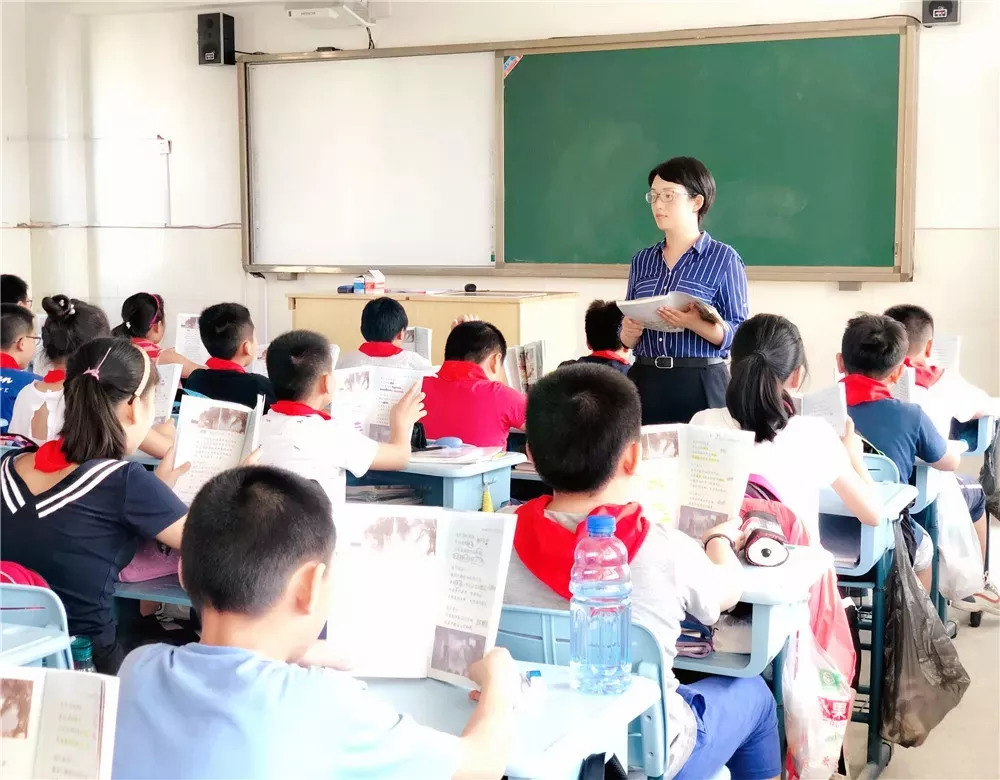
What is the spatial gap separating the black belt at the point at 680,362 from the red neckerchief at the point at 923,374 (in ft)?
2.88

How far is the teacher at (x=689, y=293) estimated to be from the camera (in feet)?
11.6

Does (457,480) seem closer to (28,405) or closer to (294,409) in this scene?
(294,409)

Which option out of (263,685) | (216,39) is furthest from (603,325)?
(216,39)

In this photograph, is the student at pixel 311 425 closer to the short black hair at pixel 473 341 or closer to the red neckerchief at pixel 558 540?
the short black hair at pixel 473 341

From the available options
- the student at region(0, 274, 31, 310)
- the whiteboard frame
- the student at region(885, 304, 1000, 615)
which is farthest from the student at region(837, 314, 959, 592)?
the student at region(0, 274, 31, 310)

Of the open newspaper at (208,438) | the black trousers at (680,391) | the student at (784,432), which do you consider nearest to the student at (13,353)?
the open newspaper at (208,438)

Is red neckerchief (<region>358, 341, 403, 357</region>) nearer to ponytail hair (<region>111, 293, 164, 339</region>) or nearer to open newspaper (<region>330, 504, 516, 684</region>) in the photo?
ponytail hair (<region>111, 293, 164, 339</region>)

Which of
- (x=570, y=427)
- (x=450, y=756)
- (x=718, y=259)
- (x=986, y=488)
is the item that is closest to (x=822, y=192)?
(x=986, y=488)

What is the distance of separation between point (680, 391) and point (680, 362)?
0.30 feet

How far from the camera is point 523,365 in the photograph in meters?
4.47

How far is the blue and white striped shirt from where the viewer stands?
353 centimetres

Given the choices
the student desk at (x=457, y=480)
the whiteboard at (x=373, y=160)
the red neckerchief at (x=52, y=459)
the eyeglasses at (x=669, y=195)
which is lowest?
the student desk at (x=457, y=480)

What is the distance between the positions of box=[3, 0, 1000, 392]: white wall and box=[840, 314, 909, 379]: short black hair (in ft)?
9.18

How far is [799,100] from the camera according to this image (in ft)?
19.6
